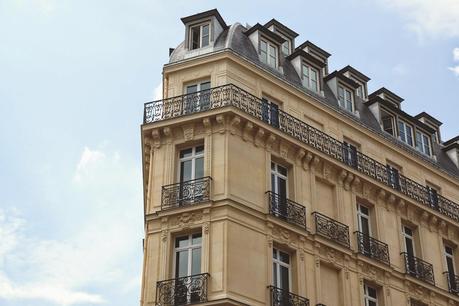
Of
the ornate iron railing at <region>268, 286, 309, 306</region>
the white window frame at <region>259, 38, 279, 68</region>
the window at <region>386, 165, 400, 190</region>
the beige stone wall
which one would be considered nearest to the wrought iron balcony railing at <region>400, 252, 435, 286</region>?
the beige stone wall

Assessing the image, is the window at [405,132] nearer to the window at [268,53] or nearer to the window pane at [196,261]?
the window at [268,53]

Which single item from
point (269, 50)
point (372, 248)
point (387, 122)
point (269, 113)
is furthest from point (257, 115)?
point (387, 122)

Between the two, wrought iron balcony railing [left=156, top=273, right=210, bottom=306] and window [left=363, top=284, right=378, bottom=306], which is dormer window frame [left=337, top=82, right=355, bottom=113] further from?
wrought iron balcony railing [left=156, top=273, right=210, bottom=306]

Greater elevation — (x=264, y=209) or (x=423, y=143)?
(x=423, y=143)

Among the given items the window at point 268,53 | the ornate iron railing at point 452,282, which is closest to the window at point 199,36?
the window at point 268,53

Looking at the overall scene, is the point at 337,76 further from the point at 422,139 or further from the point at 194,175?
the point at 194,175

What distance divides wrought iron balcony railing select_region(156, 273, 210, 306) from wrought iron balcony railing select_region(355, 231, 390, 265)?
21.2 feet

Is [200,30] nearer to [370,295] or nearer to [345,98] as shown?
[345,98]

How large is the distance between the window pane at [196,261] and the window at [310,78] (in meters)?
8.78

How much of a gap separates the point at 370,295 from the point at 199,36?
10425mm

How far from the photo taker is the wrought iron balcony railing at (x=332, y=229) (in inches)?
926

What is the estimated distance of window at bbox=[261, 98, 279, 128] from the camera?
24.3 metres

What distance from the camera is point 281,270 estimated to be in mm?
22094

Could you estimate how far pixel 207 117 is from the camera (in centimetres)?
2305
